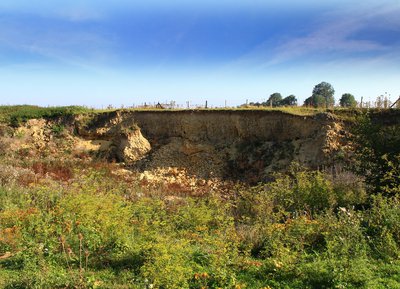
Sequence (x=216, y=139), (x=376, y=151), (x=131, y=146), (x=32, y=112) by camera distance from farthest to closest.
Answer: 1. (x=32, y=112)
2. (x=131, y=146)
3. (x=216, y=139)
4. (x=376, y=151)

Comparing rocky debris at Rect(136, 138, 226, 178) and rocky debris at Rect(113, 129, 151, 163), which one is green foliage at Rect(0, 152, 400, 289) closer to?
rocky debris at Rect(136, 138, 226, 178)

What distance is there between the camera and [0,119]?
24.7m

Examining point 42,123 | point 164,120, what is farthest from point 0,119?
point 164,120

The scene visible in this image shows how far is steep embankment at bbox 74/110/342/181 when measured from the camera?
A: 19.7 metres

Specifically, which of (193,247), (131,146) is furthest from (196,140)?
(193,247)

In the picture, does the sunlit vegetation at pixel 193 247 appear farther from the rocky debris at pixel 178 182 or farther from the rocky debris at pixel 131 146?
the rocky debris at pixel 131 146

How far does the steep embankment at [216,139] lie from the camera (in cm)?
1967

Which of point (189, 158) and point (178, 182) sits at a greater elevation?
point (189, 158)

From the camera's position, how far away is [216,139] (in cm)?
2305

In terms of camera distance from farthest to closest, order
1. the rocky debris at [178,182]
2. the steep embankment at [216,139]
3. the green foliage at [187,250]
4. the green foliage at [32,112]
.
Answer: the green foliage at [32,112] < the steep embankment at [216,139] < the rocky debris at [178,182] < the green foliage at [187,250]

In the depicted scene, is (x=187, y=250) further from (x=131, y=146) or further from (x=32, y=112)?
(x=32, y=112)

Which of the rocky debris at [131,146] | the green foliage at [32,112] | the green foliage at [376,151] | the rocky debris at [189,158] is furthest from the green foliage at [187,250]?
the green foliage at [32,112]

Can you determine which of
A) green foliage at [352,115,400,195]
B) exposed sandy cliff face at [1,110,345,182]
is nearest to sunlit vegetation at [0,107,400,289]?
green foliage at [352,115,400,195]

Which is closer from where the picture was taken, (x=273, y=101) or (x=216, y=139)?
(x=216, y=139)
